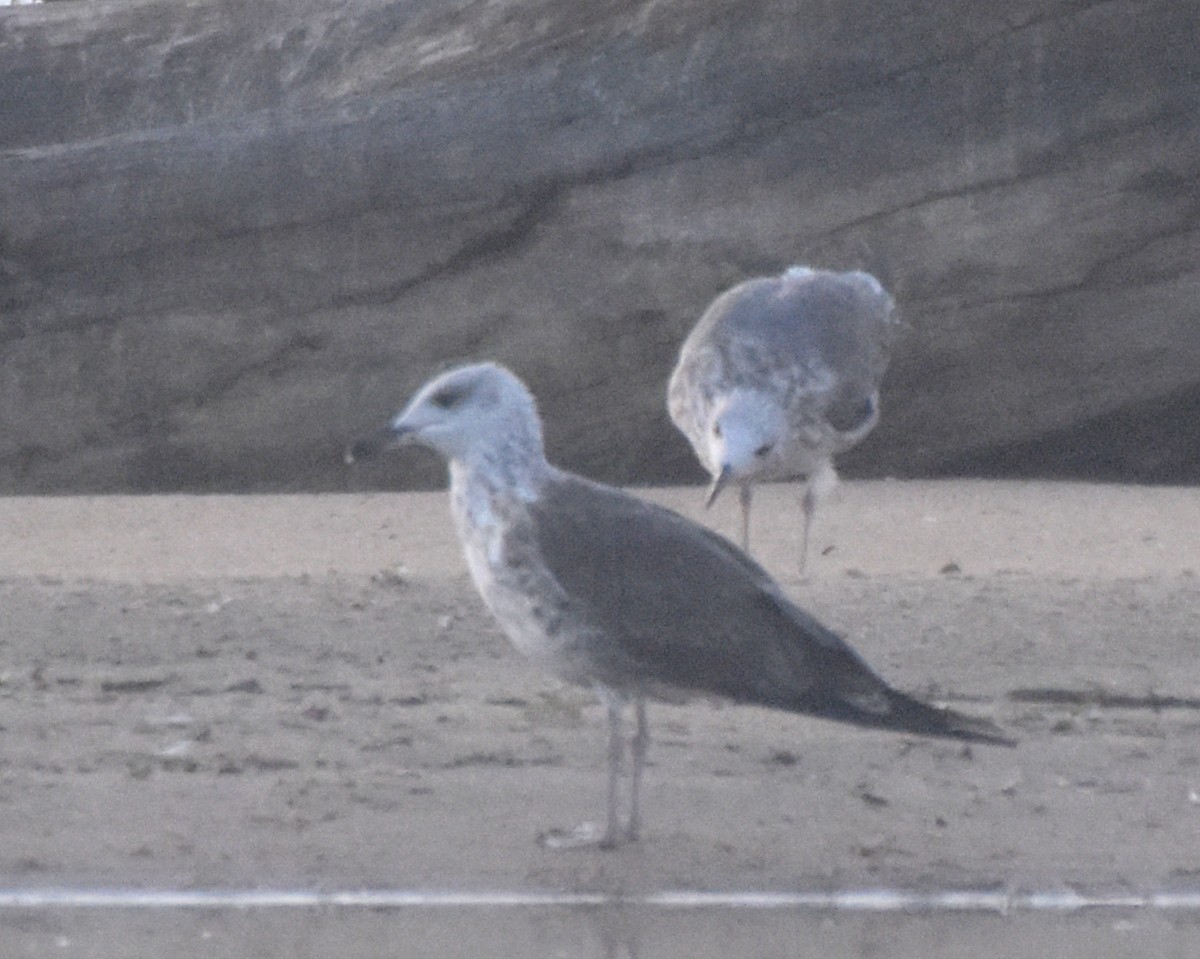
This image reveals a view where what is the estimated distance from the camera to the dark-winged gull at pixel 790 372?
9797mm

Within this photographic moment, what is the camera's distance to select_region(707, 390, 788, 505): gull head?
29.8 ft

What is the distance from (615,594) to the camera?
5.68 metres

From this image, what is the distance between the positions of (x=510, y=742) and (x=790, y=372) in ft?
11.4

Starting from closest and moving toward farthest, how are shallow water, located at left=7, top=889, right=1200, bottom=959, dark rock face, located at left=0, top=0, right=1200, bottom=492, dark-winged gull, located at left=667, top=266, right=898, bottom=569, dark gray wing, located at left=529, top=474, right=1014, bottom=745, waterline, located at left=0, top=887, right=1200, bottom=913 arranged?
shallow water, located at left=7, top=889, right=1200, bottom=959, waterline, located at left=0, top=887, right=1200, bottom=913, dark gray wing, located at left=529, top=474, right=1014, bottom=745, dark-winged gull, located at left=667, top=266, right=898, bottom=569, dark rock face, located at left=0, top=0, right=1200, bottom=492

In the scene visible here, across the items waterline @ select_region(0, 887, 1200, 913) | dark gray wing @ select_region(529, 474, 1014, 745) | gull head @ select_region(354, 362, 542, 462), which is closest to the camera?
waterline @ select_region(0, 887, 1200, 913)

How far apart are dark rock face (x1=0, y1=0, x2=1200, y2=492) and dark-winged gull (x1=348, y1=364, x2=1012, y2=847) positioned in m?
5.67

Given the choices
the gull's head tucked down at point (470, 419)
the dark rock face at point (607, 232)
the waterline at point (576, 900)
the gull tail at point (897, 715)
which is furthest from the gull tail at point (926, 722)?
the dark rock face at point (607, 232)

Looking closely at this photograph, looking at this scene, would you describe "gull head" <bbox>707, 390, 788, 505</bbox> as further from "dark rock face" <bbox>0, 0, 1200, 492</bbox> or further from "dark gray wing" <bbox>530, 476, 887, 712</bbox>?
"dark gray wing" <bbox>530, 476, 887, 712</bbox>

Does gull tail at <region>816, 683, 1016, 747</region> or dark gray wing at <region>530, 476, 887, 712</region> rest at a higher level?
dark gray wing at <region>530, 476, 887, 712</region>

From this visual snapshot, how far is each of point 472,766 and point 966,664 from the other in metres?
1.84

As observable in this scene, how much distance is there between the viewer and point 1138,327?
1172cm

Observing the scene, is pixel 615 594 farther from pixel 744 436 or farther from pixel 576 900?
pixel 744 436

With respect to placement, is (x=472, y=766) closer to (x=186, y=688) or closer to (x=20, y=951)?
(x=186, y=688)

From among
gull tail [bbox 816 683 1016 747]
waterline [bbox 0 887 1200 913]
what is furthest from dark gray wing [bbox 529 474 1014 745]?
waterline [bbox 0 887 1200 913]
